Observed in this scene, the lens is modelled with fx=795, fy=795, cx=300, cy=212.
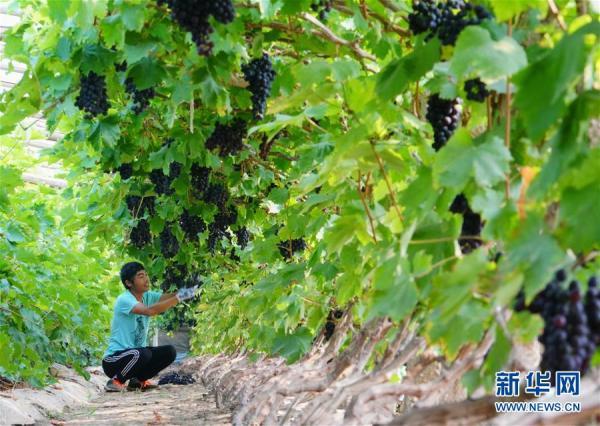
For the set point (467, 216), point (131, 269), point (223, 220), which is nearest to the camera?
point (467, 216)

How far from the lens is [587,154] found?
152 centimetres

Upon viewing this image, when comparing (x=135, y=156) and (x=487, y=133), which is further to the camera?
(x=135, y=156)

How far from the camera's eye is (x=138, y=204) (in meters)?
7.51

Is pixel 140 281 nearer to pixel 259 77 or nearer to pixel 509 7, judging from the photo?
pixel 259 77

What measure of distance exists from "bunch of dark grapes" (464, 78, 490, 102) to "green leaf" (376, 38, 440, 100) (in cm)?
22

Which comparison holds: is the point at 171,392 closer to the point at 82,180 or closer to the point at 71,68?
the point at 82,180

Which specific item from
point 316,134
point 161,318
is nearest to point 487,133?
point 316,134

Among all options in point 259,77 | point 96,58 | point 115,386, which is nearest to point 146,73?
point 96,58

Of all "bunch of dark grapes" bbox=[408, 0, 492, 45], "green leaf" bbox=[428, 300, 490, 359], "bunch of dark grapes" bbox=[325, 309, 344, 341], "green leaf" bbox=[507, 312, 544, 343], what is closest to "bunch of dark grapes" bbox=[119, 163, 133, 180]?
"bunch of dark grapes" bbox=[325, 309, 344, 341]

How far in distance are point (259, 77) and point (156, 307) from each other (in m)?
5.51

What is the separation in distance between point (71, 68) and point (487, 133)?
2446 millimetres

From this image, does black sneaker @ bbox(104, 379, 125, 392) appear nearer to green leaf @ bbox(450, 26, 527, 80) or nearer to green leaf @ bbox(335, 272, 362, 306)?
green leaf @ bbox(335, 272, 362, 306)

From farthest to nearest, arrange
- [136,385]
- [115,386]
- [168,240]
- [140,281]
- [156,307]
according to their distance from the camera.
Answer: [136,385] < [115,386] < [140,281] < [156,307] < [168,240]

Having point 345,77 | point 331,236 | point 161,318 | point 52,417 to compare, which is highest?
point 345,77
